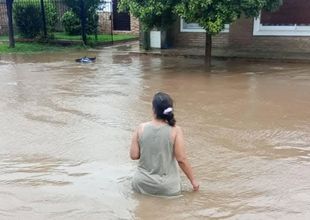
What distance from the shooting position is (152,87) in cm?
1112

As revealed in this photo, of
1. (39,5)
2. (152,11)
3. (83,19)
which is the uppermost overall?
(39,5)

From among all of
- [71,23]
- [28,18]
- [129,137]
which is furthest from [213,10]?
[71,23]

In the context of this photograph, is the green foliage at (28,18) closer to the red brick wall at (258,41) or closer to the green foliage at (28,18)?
the green foliage at (28,18)

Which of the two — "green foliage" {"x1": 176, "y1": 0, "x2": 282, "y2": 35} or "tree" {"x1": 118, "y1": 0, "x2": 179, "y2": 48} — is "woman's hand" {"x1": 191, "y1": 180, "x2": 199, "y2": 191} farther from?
"tree" {"x1": 118, "y1": 0, "x2": 179, "y2": 48}

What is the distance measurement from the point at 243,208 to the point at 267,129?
302 centimetres

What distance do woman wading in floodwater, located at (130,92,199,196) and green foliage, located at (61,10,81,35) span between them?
65.8 ft

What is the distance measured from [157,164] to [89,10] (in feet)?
60.0

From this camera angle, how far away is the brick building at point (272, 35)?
626 inches

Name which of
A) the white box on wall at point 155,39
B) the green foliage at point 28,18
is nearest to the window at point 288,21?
the white box on wall at point 155,39

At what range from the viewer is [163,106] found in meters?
4.39

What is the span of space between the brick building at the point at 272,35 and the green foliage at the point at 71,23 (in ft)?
29.0

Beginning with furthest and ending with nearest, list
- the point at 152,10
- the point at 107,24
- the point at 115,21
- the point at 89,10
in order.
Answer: the point at 115,21 < the point at 107,24 < the point at 89,10 < the point at 152,10

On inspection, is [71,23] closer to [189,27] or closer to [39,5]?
[39,5]

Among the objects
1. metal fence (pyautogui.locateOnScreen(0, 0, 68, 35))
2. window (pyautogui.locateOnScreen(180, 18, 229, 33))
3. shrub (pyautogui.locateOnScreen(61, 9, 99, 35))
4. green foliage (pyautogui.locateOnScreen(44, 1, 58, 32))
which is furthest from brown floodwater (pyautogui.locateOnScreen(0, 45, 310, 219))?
metal fence (pyautogui.locateOnScreen(0, 0, 68, 35))
